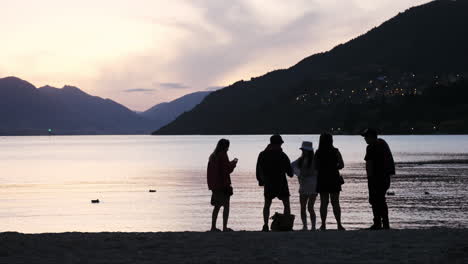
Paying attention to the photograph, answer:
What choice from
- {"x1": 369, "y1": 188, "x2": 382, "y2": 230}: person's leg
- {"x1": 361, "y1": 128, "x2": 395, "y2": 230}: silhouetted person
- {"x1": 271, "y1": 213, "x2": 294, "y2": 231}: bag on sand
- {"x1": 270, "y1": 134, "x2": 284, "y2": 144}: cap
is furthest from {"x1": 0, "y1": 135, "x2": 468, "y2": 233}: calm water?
{"x1": 270, "y1": 134, "x2": 284, "y2": 144}: cap

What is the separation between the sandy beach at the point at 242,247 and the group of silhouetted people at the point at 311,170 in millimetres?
1578

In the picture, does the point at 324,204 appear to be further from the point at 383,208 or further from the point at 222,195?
the point at 222,195

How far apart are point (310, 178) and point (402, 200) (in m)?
35.5

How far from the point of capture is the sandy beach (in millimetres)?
13633

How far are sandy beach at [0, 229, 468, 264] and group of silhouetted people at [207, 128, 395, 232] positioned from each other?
1.58m

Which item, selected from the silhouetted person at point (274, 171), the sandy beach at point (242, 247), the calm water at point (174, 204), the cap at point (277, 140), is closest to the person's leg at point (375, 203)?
the sandy beach at point (242, 247)

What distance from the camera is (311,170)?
19.2m

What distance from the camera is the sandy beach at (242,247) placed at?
537 inches

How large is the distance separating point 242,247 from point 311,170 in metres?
A: 4.63

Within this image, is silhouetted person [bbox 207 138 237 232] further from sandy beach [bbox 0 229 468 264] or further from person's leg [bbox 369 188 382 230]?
person's leg [bbox 369 188 382 230]

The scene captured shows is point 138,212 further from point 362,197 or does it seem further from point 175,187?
point 175,187

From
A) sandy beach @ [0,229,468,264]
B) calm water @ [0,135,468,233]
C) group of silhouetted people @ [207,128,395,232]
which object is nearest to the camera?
sandy beach @ [0,229,468,264]

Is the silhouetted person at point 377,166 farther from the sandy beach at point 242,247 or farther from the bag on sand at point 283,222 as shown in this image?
the bag on sand at point 283,222

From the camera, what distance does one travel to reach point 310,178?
63.2 ft
